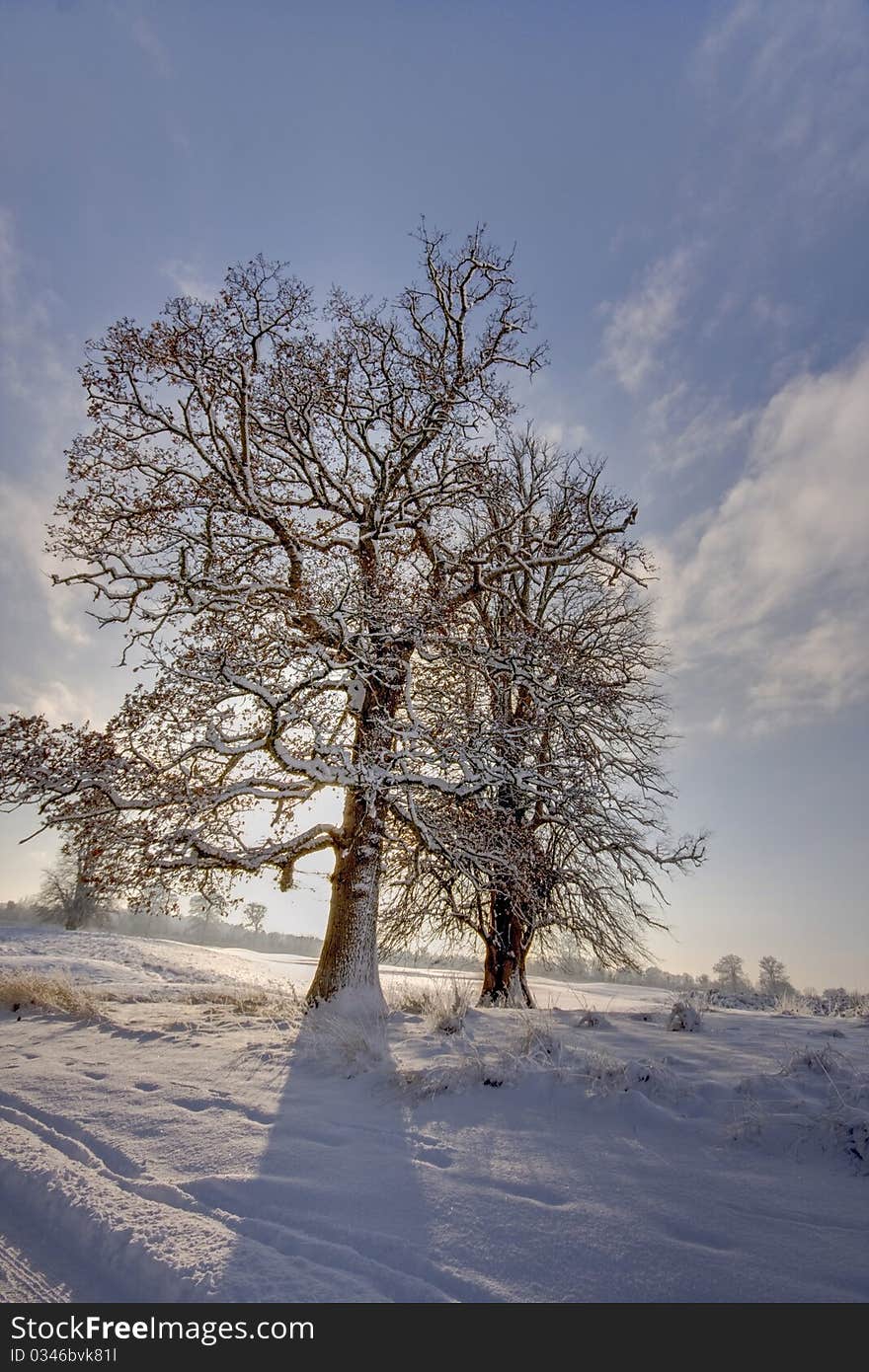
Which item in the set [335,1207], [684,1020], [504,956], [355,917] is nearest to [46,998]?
[355,917]

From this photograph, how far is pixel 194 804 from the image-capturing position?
761cm

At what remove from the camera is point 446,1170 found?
3.27 m

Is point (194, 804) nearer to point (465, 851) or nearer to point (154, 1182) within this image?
point (465, 851)

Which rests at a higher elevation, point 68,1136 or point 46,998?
point 68,1136

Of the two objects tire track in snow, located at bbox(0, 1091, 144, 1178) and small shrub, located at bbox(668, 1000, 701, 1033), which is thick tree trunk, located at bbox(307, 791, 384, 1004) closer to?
small shrub, located at bbox(668, 1000, 701, 1033)

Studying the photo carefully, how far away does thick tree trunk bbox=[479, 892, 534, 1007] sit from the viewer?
11.4 metres

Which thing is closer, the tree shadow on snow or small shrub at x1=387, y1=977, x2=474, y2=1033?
the tree shadow on snow

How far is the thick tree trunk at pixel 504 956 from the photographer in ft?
37.4

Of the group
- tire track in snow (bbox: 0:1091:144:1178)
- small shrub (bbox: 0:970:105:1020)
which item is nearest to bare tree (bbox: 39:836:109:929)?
small shrub (bbox: 0:970:105:1020)

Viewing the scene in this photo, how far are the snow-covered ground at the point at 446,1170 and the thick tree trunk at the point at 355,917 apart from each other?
258 centimetres

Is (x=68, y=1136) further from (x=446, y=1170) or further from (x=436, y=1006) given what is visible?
(x=436, y=1006)

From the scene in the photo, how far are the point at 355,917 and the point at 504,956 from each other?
169 inches

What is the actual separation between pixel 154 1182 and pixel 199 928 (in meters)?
69.1

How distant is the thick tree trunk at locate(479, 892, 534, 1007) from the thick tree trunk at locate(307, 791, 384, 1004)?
330 centimetres
